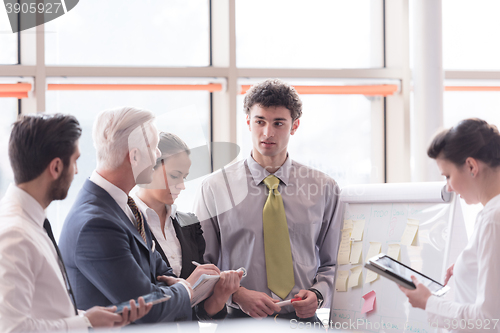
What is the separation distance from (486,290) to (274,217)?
944mm

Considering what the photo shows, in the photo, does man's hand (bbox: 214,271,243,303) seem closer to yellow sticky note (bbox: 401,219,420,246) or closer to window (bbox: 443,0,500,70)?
yellow sticky note (bbox: 401,219,420,246)

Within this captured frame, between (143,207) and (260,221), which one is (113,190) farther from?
(260,221)

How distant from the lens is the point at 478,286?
3.80 ft

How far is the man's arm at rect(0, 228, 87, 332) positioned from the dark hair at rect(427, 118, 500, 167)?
1204 mm

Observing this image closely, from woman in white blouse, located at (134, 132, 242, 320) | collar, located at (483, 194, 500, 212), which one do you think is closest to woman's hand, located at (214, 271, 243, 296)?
woman in white blouse, located at (134, 132, 242, 320)

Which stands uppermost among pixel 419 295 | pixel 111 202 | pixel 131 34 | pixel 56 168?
pixel 131 34

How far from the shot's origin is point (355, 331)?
178cm

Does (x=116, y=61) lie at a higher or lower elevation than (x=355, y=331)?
higher

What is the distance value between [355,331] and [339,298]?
0.53ft

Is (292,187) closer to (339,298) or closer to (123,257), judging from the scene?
(339,298)

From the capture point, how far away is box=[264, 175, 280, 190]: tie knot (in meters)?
1.94

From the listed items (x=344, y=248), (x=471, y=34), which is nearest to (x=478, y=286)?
(x=344, y=248)

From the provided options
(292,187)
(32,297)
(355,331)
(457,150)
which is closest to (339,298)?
(355,331)

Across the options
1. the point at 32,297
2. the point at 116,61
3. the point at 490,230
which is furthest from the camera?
the point at 116,61
